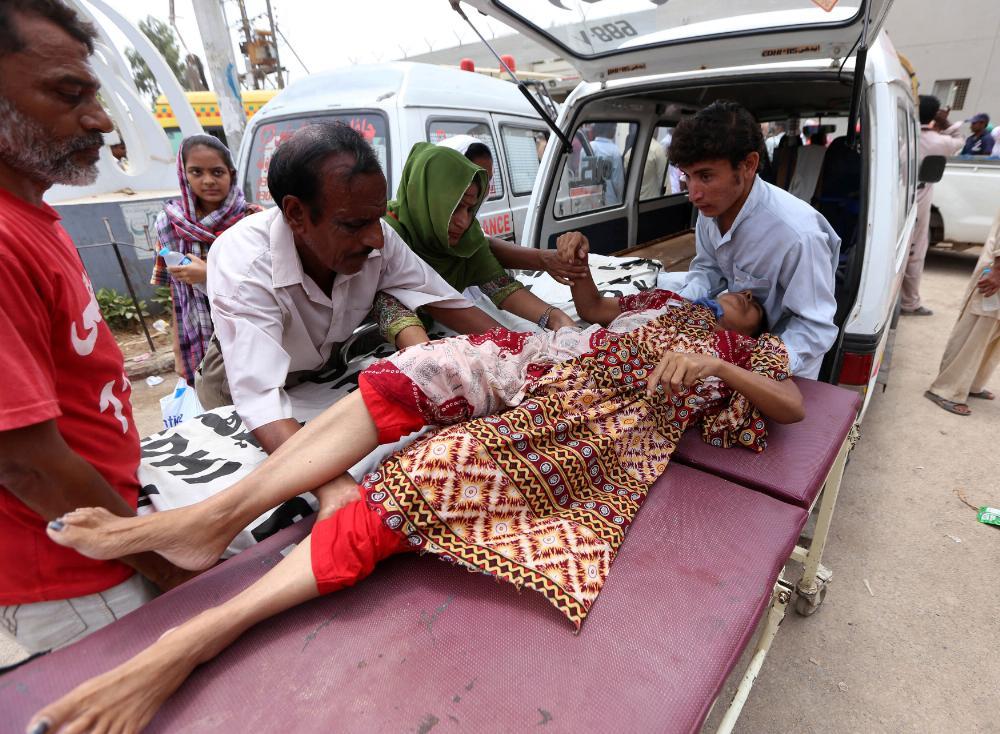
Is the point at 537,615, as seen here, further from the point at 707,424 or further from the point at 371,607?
the point at 707,424

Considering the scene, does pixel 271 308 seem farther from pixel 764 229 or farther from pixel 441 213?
pixel 764 229

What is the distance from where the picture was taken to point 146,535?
1.07 meters

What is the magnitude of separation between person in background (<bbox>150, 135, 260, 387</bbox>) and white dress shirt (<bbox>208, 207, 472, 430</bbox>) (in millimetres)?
973

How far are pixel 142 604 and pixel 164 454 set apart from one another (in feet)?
1.56

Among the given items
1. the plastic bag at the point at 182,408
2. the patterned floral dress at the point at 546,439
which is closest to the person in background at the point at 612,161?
the patterned floral dress at the point at 546,439

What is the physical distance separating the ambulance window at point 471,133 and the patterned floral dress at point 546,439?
→ 280 cm

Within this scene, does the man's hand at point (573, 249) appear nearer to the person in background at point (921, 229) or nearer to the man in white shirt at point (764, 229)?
the man in white shirt at point (764, 229)

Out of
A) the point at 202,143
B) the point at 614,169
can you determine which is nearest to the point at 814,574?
the point at 202,143

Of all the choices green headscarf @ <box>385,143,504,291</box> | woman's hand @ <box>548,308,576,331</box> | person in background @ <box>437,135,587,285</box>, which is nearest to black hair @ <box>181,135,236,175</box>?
green headscarf @ <box>385,143,504,291</box>

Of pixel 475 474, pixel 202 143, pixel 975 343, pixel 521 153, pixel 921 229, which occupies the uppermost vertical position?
pixel 202 143

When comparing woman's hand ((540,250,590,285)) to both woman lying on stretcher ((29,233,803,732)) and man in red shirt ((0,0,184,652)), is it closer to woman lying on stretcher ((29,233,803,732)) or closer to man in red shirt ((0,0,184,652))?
woman lying on stretcher ((29,233,803,732))

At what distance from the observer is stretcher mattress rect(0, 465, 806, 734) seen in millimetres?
912

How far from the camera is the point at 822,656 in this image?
A: 181 cm

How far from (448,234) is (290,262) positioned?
0.76 m
